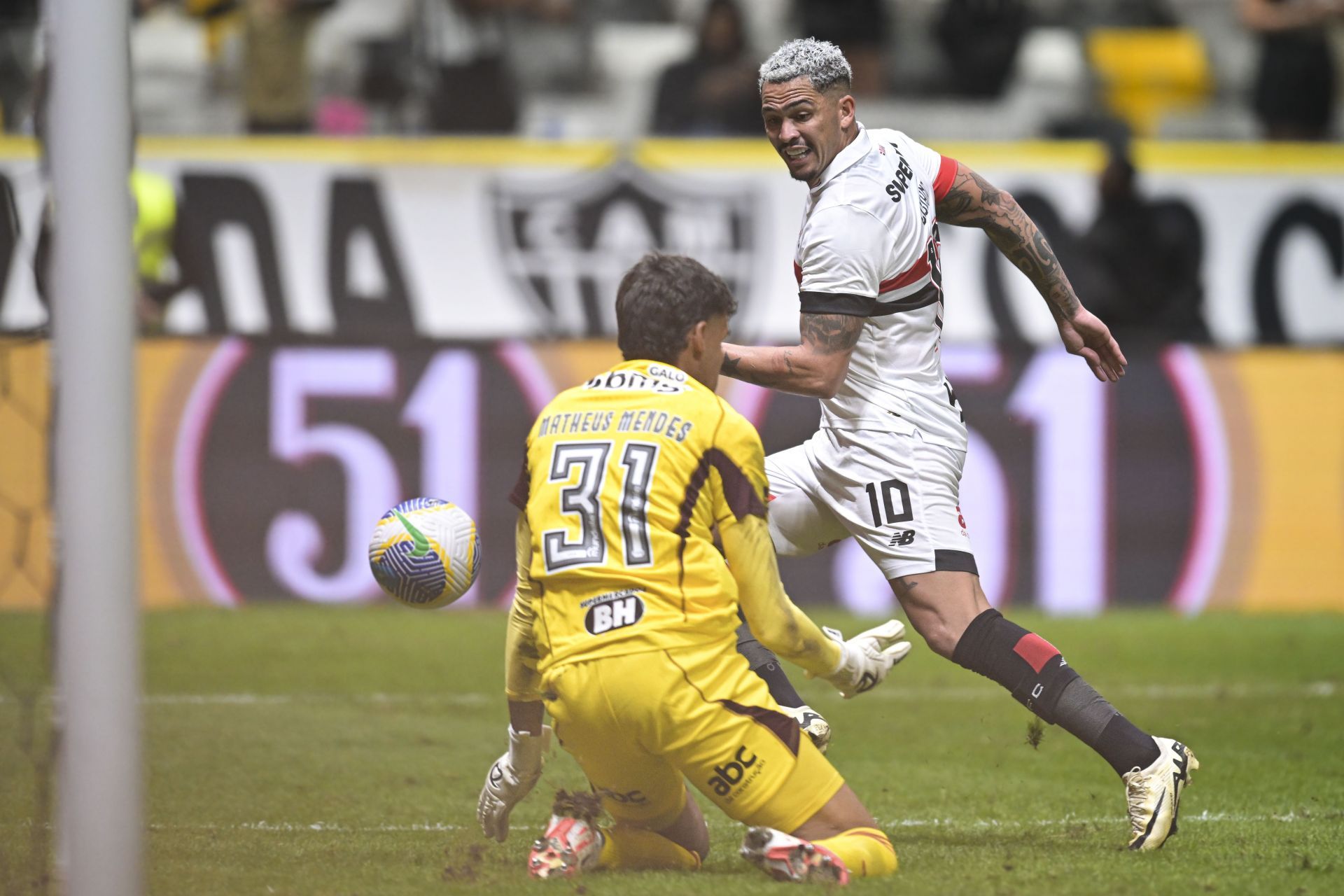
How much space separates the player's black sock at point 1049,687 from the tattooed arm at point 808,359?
0.80m

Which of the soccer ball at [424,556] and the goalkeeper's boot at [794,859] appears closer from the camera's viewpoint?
the goalkeeper's boot at [794,859]

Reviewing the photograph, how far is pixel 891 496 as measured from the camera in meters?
5.00

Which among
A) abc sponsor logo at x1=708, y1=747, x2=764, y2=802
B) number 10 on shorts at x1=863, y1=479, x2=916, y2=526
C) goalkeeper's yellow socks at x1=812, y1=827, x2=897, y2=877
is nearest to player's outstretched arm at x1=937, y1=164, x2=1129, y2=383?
number 10 on shorts at x1=863, y1=479, x2=916, y2=526

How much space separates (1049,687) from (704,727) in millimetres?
1195

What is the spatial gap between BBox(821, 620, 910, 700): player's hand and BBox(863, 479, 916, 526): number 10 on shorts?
0.97ft

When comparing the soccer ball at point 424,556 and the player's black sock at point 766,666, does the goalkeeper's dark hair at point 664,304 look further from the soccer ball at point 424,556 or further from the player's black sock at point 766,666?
the player's black sock at point 766,666

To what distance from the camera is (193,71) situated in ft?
43.1

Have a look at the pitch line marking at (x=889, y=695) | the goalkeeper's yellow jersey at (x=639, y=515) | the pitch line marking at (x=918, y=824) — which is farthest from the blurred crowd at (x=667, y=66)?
the goalkeeper's yellow jersey at (x=639, y=515)

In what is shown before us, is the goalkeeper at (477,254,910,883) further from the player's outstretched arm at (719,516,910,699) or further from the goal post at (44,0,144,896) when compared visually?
the goal post at (44,0,144,896)

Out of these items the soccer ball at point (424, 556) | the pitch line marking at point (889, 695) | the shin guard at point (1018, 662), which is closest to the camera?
the soccer ball at point (424, 556)

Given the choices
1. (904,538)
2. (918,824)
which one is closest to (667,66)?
(904,538)

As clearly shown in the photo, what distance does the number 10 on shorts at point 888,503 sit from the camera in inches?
196

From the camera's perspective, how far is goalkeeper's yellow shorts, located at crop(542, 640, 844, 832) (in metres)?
4.00

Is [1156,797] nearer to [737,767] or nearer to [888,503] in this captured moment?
[888,503]
